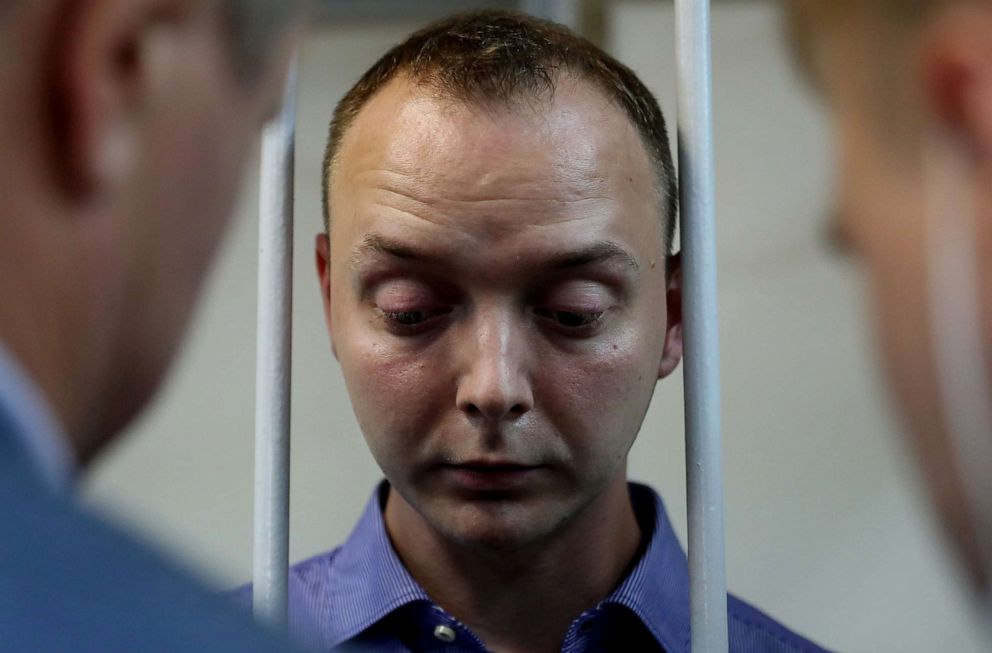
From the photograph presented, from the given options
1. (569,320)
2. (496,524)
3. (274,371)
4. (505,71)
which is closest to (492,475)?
(496,524)

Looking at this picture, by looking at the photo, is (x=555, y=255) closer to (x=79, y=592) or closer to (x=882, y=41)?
(x=882, y=41)

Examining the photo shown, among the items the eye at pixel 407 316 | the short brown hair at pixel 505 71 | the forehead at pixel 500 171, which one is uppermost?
the short brown hair at pixel 505 71

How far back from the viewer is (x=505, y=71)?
41.8 inches

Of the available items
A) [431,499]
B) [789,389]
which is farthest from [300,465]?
[431,499]

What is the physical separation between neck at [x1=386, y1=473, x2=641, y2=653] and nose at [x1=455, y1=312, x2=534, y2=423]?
0.17 m

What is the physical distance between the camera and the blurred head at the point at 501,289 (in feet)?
3.25

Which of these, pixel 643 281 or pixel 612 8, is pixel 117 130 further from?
pixel 612 8

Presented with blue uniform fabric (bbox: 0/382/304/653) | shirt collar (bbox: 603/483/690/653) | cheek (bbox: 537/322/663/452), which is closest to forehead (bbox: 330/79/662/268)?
cheek (bbox: 537/322/663/452)

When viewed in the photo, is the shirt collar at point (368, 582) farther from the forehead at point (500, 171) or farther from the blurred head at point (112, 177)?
the blurred head at point (112, 177)

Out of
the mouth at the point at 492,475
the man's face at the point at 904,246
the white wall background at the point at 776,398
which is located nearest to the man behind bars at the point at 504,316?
the mouth at the point at 492,475

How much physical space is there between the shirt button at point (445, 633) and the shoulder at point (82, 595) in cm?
68

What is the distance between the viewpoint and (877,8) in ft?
1.87

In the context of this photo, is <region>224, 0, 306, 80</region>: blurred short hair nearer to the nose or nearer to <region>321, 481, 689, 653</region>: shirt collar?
the nose

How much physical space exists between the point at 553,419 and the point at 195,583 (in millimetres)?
563
